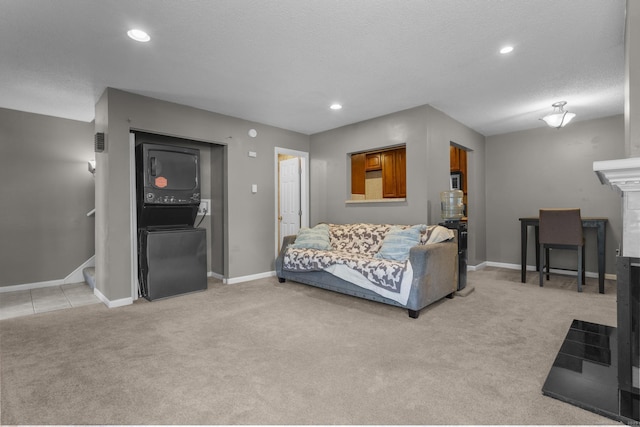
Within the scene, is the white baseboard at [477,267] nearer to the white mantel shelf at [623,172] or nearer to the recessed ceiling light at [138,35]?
the white mantel shelf at [623,172]

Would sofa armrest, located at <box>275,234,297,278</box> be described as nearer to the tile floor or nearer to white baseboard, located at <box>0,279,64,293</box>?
the tile floor

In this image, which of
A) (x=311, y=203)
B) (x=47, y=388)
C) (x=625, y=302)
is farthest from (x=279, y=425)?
(x=311, y=203)

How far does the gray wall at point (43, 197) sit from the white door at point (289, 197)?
2881 millimetres

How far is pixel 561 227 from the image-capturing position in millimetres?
3873

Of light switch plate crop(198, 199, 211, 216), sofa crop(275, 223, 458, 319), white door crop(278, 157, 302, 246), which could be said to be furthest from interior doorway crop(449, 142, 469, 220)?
light switch plate crop(198, 199, 211, 216)

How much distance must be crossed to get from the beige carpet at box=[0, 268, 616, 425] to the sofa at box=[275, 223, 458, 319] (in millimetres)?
197

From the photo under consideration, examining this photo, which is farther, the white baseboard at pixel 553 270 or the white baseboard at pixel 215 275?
the white baseboard at pixel 215 275

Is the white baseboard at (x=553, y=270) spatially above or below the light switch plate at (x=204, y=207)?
below

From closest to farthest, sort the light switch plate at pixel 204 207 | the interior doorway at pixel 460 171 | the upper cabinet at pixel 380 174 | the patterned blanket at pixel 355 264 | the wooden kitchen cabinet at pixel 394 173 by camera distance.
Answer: the patterned blanket at pixel 355 264, the light switch plate at pixel 204 207, the interior doorway at pixel 460 171, the upper cabinet at pixel 380 174, the wooden kitchen cabinet at pixel 394 173

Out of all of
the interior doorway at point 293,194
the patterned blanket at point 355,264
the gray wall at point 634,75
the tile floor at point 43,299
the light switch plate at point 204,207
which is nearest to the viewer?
the gray wall at point 634,75

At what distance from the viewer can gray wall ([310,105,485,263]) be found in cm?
393

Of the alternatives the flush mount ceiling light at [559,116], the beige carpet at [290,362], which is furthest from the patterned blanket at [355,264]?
the flush mount ceiling light at [559,116]

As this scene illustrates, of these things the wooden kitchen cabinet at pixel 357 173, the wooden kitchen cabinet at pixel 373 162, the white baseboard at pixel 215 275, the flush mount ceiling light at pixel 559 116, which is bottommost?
the white baseboard at pixel 215 275

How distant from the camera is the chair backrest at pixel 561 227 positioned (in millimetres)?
3773
